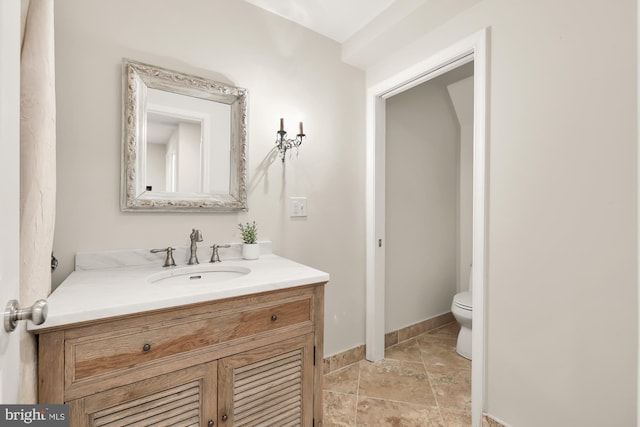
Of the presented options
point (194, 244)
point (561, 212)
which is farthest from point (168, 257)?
point (561, 212)

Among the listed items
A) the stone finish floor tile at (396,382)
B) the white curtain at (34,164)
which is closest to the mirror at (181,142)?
the white curtain at (34,164)

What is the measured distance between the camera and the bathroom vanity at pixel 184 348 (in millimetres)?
832

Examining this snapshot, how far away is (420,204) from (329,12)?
1632 mm

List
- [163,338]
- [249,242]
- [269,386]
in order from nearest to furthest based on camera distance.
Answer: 1. [163,338]
2. [269,386]
3. [249,242]

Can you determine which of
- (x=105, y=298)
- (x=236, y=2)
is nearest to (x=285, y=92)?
(x=236, y=2)

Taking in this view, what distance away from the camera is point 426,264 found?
2.66 m

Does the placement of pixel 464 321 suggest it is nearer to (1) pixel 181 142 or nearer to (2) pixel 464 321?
(2) pixel 464 321

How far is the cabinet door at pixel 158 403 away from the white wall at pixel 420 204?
5.40ft

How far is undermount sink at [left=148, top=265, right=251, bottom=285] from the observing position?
130cm

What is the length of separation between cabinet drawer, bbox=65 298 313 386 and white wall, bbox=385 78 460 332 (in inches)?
57.4

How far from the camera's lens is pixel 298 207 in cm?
187

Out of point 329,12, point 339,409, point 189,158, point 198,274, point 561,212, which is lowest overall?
point 339,409

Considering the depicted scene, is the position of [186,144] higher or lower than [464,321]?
higher

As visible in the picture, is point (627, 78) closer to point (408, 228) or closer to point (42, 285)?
point (408, 228)
